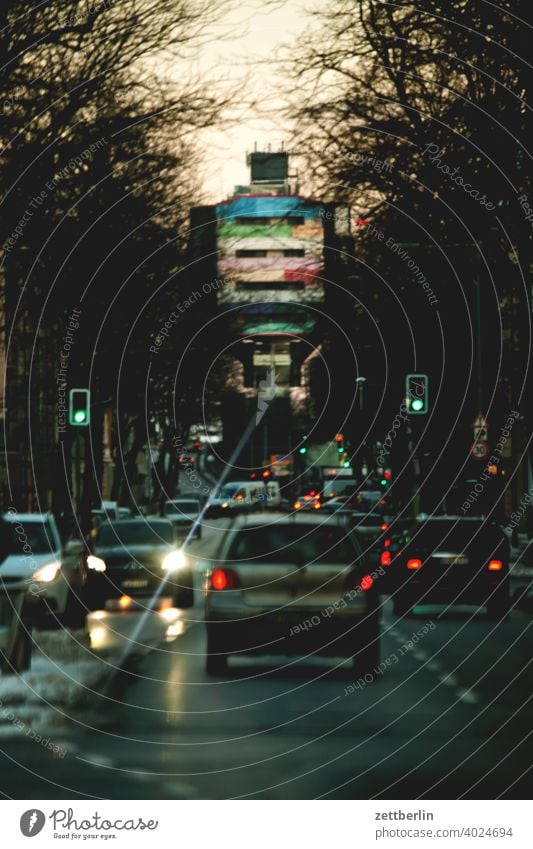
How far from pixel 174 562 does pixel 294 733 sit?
661 inches

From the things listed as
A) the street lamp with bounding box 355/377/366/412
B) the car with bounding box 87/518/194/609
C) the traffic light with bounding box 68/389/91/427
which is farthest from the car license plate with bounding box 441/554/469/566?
the street lamp with bounding box 355/377/366/412

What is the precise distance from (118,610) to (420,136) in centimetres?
956

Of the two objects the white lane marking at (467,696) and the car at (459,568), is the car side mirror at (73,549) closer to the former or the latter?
the car at (459,568)

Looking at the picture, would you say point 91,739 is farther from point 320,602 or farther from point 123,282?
point 123,282

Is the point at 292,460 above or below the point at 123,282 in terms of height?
below

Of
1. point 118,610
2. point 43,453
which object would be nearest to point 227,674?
point 118,610

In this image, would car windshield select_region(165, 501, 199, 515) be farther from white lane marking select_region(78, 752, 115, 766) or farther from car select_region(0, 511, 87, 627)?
white lane marking select_region(78, 752, 115, 766)

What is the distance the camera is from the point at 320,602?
17.7 metres

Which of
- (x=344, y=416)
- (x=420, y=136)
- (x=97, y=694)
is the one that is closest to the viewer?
(x=97, y=694)

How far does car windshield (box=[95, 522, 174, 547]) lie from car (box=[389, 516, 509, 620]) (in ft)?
19.1

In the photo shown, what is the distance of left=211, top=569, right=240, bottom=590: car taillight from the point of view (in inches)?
700

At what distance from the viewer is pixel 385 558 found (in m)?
35.9

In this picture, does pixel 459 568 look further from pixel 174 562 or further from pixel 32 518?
pixel 32 518

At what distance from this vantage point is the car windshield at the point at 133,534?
31297 mm
